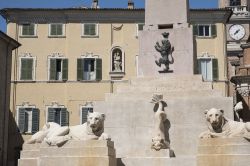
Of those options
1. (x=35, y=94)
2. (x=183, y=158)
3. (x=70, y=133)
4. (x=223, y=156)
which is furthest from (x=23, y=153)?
(x=35, y=94)

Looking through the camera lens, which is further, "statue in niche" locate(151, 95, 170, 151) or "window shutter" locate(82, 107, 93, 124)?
"window shutter" locate(82, 107, 93, 124)

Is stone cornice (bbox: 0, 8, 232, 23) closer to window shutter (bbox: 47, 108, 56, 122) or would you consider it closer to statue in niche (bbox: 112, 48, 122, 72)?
statue in niche (bbox: 112, 48, 122, 72)

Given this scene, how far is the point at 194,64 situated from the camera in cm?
1523

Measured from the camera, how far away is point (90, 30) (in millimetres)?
41562

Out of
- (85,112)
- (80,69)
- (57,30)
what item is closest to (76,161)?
(85,112)

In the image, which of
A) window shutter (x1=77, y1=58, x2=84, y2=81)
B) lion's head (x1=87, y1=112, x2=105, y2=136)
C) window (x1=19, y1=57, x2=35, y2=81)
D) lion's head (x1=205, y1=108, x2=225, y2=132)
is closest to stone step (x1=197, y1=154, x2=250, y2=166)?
lion's head (x1=205, y1=108, x2=225, y2=132)

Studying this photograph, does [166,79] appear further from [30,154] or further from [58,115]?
[58,115]

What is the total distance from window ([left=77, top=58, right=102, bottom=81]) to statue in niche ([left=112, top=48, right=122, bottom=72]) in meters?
1.10

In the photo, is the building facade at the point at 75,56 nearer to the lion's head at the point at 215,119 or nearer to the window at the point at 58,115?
the window at the point at 58,115

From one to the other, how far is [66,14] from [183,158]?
30355mm

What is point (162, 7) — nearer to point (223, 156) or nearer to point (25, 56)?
point (223, 156)

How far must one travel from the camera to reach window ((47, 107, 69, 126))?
39.7 metres

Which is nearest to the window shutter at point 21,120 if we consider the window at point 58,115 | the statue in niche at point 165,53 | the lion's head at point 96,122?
the window at point 58,115

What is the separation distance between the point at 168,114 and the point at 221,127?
1.97m
